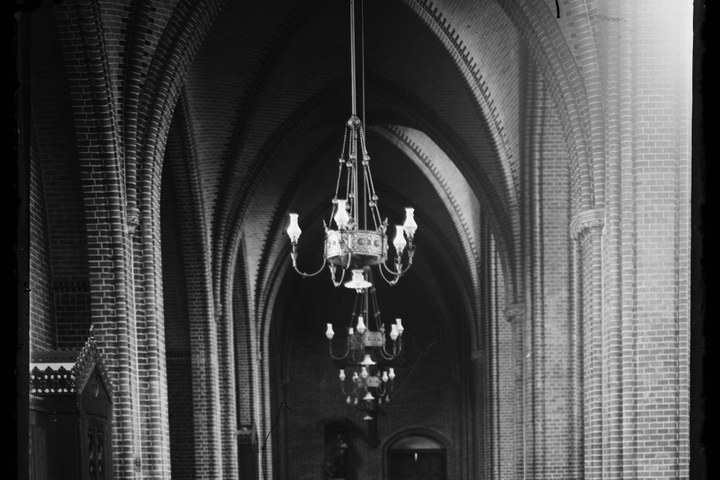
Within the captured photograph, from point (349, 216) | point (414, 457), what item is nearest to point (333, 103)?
point (349, 216)

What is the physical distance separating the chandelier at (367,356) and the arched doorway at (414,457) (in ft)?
4.74

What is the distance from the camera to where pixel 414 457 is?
2984cm

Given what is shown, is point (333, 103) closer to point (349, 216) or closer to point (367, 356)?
point (367, 356)

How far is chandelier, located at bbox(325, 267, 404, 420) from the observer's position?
61.8 feet

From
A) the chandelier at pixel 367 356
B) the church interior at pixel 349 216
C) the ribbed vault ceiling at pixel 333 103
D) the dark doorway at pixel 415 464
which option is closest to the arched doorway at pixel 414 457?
the dark doorway at pixel 415 464

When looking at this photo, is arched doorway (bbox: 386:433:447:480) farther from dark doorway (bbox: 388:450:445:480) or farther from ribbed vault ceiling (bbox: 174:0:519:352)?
ribbed vault ceiling (bbox: 174:0:519:352)

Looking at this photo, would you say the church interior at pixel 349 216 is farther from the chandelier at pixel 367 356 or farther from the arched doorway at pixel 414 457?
the arched doorway at pixel 414 457

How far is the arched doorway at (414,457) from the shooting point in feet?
97.5

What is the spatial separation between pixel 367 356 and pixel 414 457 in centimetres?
1068

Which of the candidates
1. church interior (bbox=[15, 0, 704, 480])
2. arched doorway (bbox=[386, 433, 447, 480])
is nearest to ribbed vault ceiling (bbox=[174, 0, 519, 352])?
church interior (bbox=[15, 0, 704, 480])

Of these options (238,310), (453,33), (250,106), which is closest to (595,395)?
(453,33)

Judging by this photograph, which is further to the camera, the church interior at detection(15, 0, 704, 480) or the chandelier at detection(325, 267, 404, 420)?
the chandelier at detection(325, 267, 404, 420)

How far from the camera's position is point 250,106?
49.6ft

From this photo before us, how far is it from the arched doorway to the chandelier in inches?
56.9
